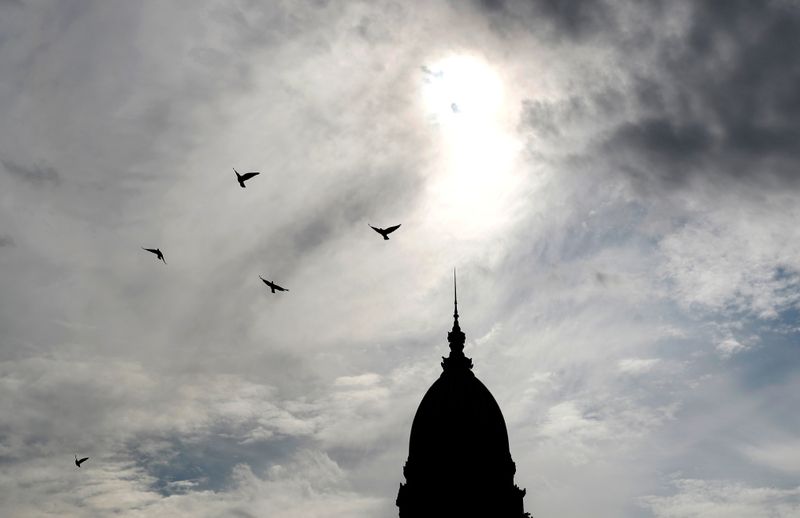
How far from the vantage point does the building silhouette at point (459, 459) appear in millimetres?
89562

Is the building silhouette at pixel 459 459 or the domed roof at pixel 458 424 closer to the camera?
the building silhouette at pixel 459 459

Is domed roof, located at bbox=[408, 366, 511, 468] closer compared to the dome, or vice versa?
the dome

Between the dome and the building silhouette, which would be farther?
the dome

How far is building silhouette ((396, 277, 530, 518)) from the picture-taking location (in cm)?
8956

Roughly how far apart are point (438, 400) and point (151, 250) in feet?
171

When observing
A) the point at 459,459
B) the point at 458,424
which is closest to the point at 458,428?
the point at 458,424

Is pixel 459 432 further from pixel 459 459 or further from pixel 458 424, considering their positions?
pixel 459 459

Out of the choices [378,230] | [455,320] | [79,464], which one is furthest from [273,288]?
[455,320]

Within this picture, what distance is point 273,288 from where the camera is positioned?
48250mm

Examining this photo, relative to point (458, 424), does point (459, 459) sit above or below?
below

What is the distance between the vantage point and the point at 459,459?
9138 centimetres

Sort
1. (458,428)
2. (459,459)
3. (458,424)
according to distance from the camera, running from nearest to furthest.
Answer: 1. (459,459)
2. (458,428)
3. (458,424)

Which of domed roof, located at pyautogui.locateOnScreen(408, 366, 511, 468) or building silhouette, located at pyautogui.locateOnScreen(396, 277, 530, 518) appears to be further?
domed roof, located at pyautogui.locateOnScreen(408, 366, 511, 468)

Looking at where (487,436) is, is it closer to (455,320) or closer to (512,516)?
(512,516)
